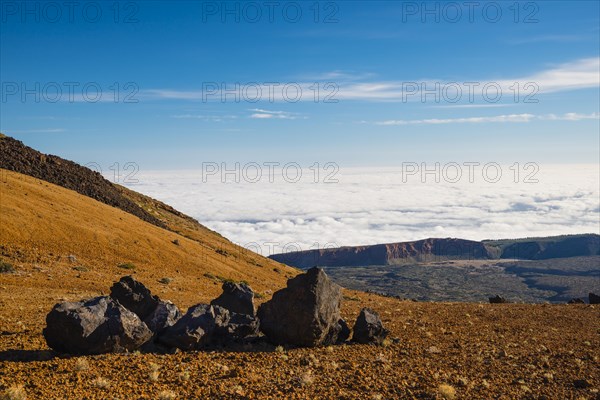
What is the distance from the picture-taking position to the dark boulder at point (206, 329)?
58.9 feet

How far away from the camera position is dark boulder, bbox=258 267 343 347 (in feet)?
65.1

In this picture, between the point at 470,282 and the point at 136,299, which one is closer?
the point at 136,299

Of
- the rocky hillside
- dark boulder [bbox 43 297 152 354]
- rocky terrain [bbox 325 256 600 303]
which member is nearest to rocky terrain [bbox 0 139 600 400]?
dark boulder [bbox 43 297 152 354]

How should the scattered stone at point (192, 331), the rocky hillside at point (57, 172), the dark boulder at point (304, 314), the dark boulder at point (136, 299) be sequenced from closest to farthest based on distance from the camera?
1. the scattered stone at point (192, 331)
2. the dark boulder at point (304, 314)
3. the dark boulder at point (136, 299)
4. the rocky hillside at point (57, 172)

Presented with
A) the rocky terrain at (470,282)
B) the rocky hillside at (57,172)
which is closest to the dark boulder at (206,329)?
the rocky hillside at (57,172)

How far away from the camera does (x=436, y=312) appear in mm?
34219

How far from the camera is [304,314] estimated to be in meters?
19.8

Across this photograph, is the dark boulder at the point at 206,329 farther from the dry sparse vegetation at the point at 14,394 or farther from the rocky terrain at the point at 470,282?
the rocky terrain at the point at 470,282

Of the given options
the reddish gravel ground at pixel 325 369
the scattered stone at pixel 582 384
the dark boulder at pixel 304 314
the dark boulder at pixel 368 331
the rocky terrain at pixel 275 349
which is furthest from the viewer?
the dark boulder at pixel 368 331

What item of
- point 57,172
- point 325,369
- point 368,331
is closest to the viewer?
point 325,369

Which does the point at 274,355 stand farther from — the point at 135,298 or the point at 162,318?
the point at 135,298

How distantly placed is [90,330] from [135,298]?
5367 mm

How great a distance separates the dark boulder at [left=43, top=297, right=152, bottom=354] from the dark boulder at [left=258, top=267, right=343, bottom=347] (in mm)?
5311

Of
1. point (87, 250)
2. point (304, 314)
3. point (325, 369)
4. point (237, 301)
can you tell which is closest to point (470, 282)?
point (87, 250)
